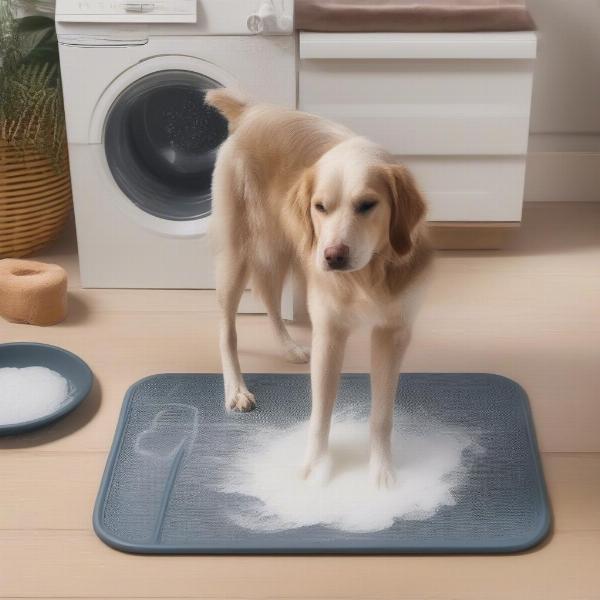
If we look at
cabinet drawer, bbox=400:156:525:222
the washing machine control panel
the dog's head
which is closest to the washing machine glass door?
the washing machine control panel

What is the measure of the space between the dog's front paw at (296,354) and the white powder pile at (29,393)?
0.50m

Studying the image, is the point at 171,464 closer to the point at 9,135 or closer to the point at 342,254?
the point at 342,254

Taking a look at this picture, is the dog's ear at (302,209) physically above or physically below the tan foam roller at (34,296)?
above

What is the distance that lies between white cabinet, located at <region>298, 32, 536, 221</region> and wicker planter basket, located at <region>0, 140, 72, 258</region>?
0.70m

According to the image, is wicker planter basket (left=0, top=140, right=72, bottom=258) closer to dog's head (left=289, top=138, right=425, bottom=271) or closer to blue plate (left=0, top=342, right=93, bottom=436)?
blue plate (left=0, top=342, right=93, bottom=436)

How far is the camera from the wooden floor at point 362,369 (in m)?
1.64

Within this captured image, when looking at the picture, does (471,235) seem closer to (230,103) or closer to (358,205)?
(230,103)

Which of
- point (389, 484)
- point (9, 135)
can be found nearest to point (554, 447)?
point (389, 484)

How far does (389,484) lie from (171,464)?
423 mm

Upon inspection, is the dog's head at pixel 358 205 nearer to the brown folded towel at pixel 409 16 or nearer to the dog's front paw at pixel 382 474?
the dog's front paw at pixel 382 474

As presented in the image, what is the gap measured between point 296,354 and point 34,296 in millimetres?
648

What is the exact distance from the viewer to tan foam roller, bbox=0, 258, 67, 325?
2.41 metres


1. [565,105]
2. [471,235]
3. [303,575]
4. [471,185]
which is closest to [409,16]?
[471,185]

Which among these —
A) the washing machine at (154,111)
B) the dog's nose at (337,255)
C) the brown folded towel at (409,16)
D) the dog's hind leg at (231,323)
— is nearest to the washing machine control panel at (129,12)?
the washing machine at (154,111)
